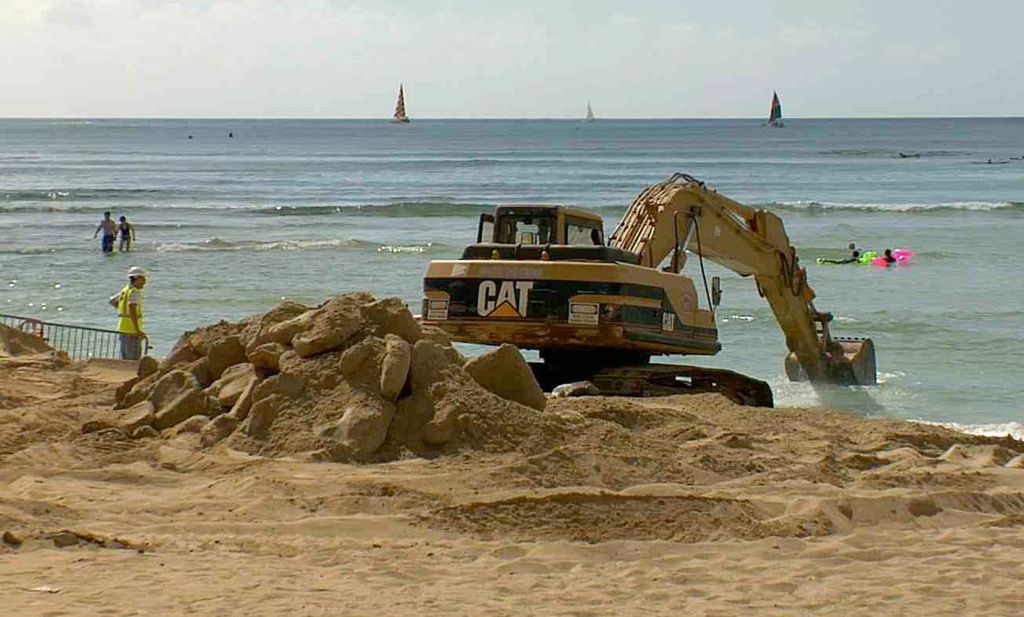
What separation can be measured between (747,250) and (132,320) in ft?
21.0

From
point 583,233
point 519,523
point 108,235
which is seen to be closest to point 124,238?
point 108,235

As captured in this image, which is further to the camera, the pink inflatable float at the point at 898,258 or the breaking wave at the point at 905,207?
the breaking wave at the point at 905,207

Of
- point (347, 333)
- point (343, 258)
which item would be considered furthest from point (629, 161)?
point (347, 333)

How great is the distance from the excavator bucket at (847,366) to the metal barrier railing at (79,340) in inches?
285

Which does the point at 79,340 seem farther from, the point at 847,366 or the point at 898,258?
the point at 898,258

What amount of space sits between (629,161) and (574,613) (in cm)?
8456

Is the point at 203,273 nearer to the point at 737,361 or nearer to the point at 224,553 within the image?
the point at 737,361

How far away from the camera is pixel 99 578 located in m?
6.18

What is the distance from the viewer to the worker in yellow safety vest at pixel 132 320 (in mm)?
14523

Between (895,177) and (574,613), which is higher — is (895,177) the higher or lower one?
the higher one

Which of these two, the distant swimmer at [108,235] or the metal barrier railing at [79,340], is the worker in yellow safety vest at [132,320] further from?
the distant swimmer at [108,235]

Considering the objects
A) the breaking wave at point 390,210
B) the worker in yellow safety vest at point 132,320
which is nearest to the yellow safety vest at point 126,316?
the worker in yellow safety vest at point 132,320

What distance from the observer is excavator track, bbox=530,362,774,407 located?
13086mm

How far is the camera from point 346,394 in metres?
9.09
